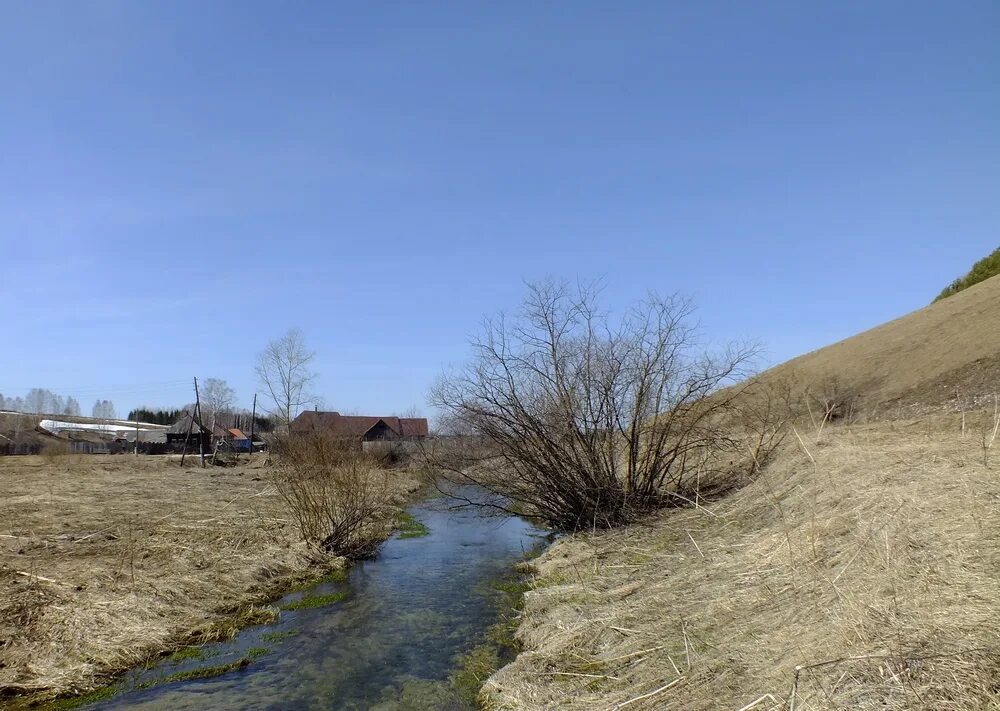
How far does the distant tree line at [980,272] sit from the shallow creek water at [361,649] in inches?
1618

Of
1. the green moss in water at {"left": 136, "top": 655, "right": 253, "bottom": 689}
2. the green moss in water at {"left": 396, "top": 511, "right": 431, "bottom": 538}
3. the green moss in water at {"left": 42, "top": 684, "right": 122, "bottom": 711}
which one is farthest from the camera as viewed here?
the green moss in water at {"left": 396, "top": 511, "right": 431, "bottom": 538}

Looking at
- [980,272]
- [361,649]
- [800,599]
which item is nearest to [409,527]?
[361,649]

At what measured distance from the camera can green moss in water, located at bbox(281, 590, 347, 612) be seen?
12.4 metres

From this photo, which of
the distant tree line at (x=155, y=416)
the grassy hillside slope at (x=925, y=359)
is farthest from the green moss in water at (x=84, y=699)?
the distant tree line at (x=155, y=416)

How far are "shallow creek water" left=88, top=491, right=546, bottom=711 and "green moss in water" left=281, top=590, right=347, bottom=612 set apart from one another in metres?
0.14

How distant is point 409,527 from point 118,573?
12.0 meters

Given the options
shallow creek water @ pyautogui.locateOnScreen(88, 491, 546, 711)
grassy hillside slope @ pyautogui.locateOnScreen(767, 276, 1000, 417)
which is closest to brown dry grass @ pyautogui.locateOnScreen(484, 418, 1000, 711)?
shallow creek water @ pyautogui.locateOnScreen(88, 491, 546, 711)

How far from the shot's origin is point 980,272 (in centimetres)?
4447

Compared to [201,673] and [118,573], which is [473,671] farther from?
[118,573]

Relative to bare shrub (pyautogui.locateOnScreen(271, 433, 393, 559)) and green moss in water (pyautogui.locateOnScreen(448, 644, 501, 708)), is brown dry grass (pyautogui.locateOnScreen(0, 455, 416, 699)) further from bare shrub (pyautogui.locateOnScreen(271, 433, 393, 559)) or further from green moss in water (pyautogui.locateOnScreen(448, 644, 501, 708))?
green moss in water (pyautogui.locateOnScreen(448, 644, 501, 708))

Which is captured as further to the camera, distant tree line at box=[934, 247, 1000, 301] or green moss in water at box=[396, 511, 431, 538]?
distant tree line at box=[934, 247, 1000, 301]

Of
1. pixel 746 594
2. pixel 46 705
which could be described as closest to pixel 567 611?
pixel 746 594

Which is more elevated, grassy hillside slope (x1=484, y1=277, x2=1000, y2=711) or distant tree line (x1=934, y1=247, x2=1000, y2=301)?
distant tree line (x1=934, y1=247, x2=1000, y2=301)

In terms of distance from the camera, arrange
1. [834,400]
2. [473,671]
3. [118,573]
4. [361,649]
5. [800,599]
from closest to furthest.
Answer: [800,599] → [473,671] → [361,649] → [118,573] → [834,400]
